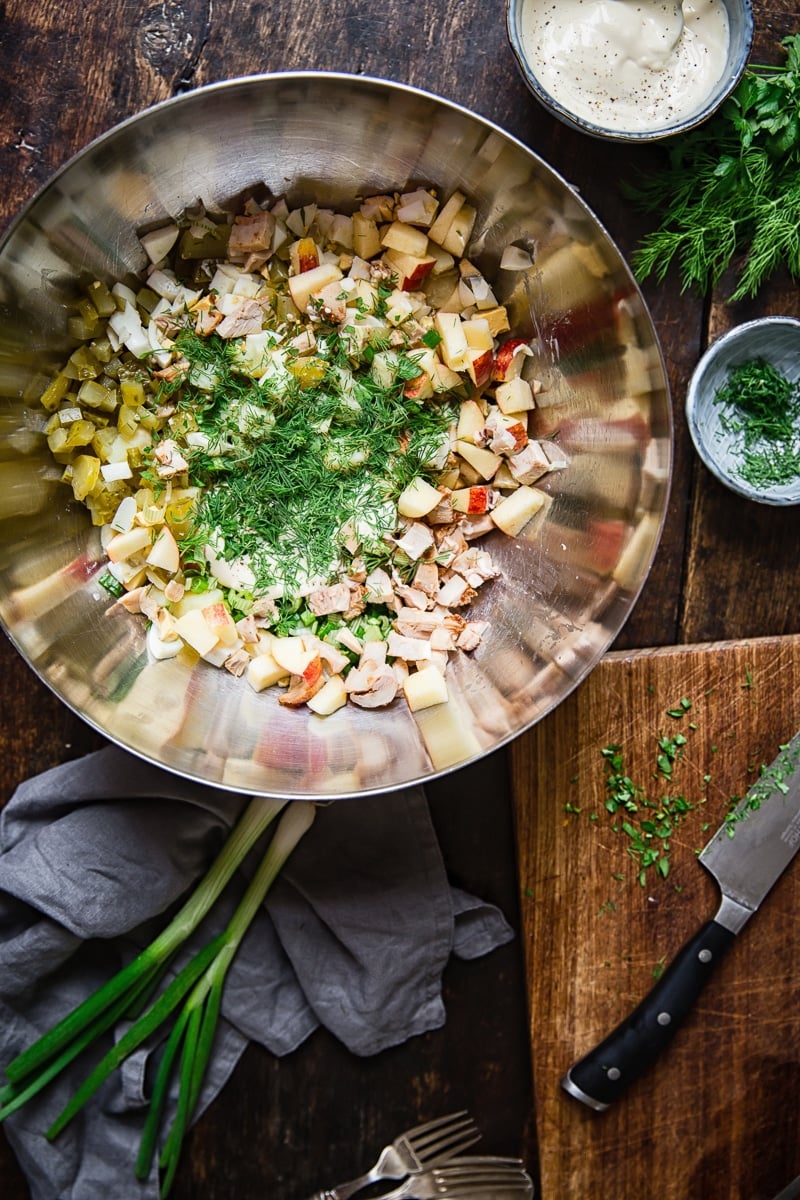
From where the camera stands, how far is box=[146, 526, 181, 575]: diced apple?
1985mm

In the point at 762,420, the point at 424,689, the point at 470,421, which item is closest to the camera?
the point at 424,689

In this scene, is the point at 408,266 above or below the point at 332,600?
above

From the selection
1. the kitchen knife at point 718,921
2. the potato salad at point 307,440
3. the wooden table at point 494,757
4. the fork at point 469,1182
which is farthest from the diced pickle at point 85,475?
the fork at point 469,1182

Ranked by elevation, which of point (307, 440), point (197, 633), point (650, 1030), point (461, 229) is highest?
point (461, 229)

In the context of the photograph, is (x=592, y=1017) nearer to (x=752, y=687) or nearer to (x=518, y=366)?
(x=752, y=687)

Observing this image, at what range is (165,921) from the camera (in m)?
2.25

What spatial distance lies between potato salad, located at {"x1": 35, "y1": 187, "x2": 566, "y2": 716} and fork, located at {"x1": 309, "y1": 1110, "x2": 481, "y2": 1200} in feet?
3.68

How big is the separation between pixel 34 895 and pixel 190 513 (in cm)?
90

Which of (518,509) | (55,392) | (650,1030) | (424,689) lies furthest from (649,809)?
→ (55,392)

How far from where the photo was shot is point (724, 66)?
6.63 feet

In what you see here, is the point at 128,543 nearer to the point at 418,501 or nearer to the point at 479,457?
the point at 418,501

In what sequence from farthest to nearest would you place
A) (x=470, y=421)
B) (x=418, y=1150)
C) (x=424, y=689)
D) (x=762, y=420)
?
(x=418, y=1150)
(x=762, y=420)
(x=470, y=421)
(x=424, y=689)

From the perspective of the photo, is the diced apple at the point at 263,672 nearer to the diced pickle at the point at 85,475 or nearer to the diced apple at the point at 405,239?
the diced pickle at the point at 85,475

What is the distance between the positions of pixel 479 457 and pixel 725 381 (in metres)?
0.62
